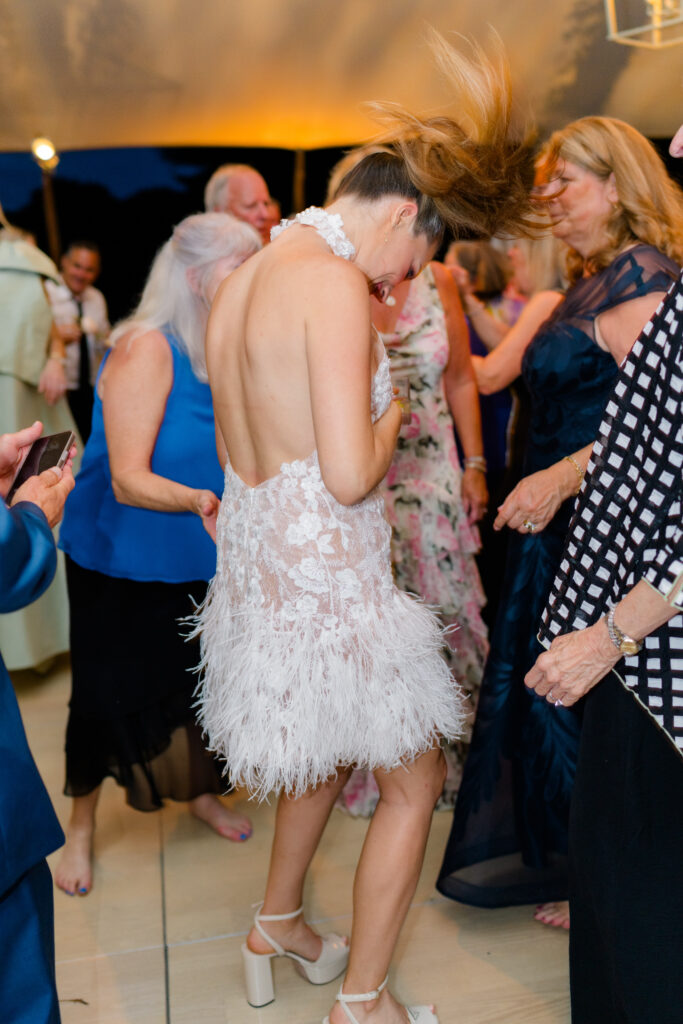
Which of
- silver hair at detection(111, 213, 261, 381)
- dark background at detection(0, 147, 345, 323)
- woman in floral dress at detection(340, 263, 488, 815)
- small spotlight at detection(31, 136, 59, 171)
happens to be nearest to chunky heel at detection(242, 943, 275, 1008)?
woman in floral dress at detection(340, 263, 488, 815)

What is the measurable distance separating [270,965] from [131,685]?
0.75 metres

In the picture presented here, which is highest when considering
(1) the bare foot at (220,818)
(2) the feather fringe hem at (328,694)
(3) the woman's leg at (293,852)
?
(2) the feather fringe hem at (328,694)

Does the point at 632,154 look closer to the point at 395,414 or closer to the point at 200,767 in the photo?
the point at 395,414

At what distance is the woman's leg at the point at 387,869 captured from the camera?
5.47 feet

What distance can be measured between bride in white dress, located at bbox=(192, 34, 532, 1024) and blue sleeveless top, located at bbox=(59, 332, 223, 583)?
568 millimetres

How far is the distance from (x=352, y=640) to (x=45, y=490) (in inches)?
21.0

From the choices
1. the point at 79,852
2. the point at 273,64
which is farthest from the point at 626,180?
the point at 273,64

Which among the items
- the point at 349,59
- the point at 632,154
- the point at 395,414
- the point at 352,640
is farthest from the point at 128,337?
the point at 349,59

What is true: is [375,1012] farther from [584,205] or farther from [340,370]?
[584,205]

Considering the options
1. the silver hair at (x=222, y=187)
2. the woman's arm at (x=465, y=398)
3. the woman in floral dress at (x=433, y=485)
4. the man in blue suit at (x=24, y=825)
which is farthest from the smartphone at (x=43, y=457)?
the silver hair at (x=222, y=187)

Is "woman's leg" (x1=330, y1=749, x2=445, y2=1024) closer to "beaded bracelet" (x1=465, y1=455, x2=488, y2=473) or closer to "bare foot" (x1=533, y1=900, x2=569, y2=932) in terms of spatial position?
"bare foot" (x1=533, y1=900, x2=569, y2=932)

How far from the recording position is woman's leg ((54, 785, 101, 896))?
2.32m

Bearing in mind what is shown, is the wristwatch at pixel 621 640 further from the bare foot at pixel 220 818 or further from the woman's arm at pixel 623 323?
the bare foot at pixel 220 818

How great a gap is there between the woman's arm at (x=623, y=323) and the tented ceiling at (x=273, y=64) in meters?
2.54
